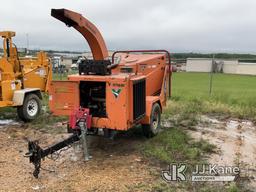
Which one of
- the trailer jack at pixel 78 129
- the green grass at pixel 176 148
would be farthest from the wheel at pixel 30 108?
the green grass at pixel 176 148

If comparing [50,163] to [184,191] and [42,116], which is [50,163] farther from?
[42,116]

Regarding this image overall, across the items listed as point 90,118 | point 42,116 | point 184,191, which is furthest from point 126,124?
point 42,116

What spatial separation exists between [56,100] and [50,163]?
4.08 feet

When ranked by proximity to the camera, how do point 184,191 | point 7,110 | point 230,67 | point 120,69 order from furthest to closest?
point 230,67
point 7,110
point 120,69
point 184,191

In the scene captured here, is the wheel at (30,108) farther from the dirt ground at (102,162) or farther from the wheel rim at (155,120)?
the wheel rim at (155,120)

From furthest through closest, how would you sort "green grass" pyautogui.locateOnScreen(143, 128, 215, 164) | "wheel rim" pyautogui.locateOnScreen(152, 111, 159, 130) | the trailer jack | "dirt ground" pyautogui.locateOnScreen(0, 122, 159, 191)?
1. "wheel rim" pyautogui.locateOnScreen(152, 111, 159, 130)
2. "green grass" pyautogui.locateOnScreen(143, 128, 215, 164)
3. the trailer jack
4. "dirt ground" pyautogui.locateOnScreen(0, 122, 159, 191)

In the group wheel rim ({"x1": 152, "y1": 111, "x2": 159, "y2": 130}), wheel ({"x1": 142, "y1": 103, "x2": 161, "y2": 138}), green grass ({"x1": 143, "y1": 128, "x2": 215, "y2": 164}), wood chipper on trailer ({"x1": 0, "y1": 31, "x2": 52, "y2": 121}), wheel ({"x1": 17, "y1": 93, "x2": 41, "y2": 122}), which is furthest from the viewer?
wheel ({"x1": 17, "y1": 93, "x2": 41, "y2": 122})

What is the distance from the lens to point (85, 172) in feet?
19.5

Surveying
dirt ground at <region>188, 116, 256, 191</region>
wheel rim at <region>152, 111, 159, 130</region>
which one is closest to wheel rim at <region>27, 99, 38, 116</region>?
wheel rim at <region>152, 111, 159, 130</region>

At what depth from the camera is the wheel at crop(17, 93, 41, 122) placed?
10.0 metres

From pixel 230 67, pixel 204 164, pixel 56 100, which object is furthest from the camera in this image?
pixel 230 67

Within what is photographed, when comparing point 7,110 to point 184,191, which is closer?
point 184,191

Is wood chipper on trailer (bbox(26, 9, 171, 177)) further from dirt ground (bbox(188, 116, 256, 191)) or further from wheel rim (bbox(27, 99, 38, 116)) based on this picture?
wheel rim (bbox(27, 99, 38, 116))

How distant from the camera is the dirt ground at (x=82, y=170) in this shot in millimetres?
5414
